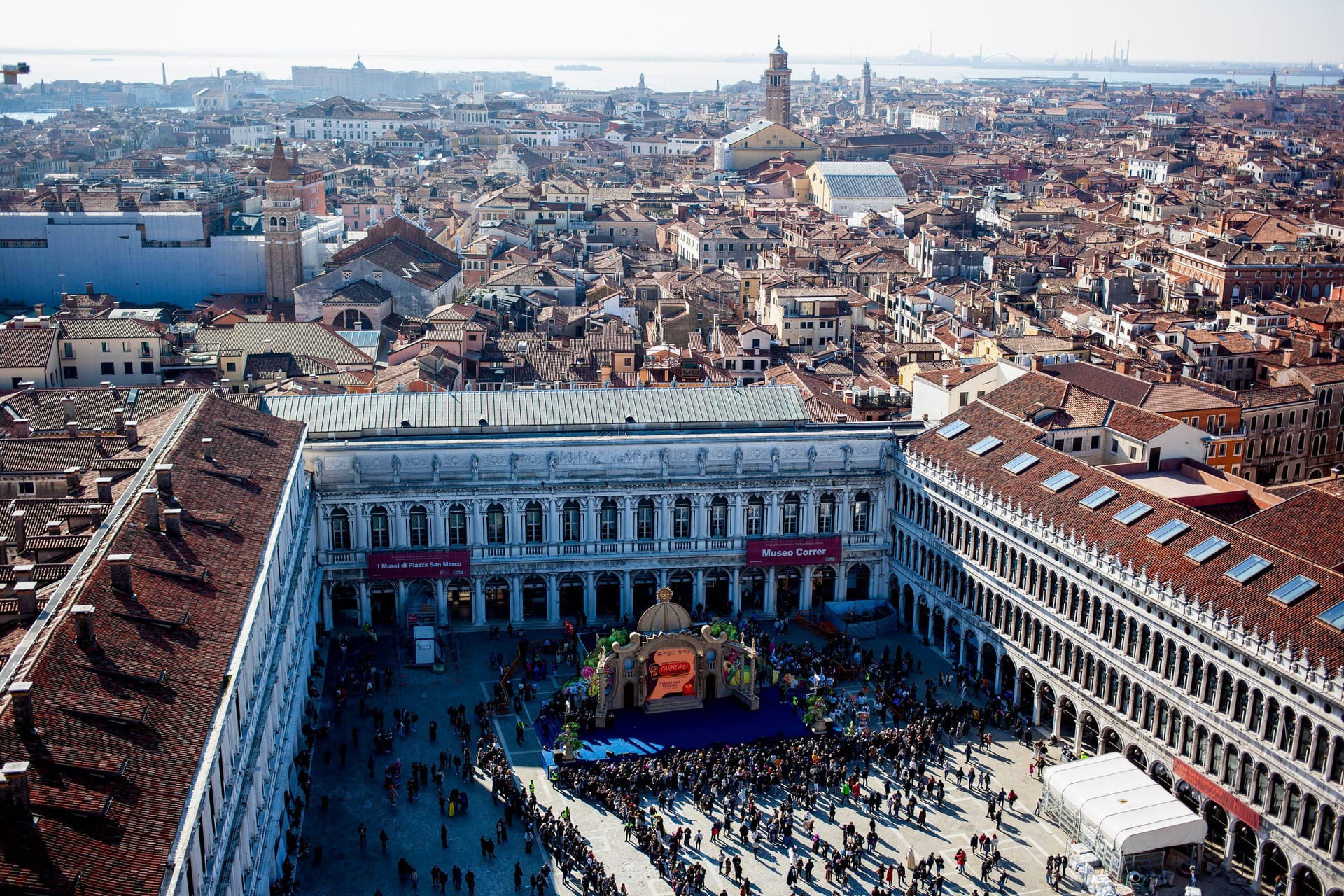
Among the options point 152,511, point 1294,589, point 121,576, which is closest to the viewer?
point 121,576

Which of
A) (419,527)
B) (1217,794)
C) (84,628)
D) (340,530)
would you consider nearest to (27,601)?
(84,628)

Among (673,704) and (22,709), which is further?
(673,704)

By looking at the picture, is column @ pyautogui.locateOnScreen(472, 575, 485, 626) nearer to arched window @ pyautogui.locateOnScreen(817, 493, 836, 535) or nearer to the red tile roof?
arched window @ pyautogui.locateOnScreen(817, 493, 836, 535)

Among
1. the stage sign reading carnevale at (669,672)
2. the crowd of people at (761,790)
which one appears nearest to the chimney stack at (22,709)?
the crowd of people at (761,790)

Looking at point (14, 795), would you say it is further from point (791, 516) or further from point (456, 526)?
point (791, 516)

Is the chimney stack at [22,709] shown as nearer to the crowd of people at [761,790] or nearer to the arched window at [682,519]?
the crowd of people at [761,790]
